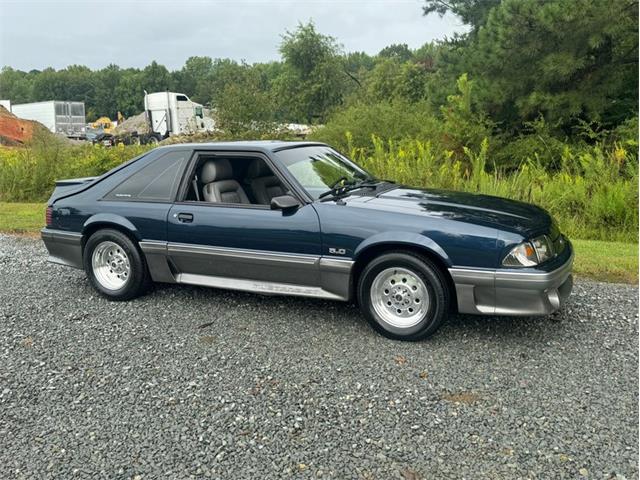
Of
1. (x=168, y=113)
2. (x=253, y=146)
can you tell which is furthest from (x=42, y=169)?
(x=168, y=113)

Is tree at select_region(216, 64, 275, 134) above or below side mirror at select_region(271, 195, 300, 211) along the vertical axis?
above

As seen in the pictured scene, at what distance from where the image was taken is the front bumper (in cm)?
380

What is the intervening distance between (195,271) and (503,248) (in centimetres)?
268

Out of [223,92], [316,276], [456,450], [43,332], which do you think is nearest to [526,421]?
[456,450]

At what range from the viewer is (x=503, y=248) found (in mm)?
3816

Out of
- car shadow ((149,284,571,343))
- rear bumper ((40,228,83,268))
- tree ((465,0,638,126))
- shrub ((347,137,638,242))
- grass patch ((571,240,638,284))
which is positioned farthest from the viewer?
tree ((465,0,638,126))

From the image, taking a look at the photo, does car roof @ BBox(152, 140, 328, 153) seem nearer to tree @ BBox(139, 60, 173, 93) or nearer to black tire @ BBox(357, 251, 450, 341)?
black tire @ BBox(357, 251, 450, 341)

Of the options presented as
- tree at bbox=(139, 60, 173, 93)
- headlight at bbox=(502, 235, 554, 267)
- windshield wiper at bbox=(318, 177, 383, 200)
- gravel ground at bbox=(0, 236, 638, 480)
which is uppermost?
tree at bbox=(139, 60, 173, 93)

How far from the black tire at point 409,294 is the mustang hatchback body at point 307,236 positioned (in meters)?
0.01

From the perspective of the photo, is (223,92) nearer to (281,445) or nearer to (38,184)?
(38,184)

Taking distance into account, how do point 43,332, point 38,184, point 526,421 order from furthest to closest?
point 38,184 → point 43,332 → point 526,421

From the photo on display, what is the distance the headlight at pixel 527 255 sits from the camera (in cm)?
383

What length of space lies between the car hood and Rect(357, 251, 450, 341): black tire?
405mm

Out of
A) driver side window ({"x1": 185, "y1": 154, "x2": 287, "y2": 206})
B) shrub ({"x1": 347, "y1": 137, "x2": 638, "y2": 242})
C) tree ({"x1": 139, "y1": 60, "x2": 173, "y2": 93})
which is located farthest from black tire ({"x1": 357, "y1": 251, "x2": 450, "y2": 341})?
tree ({"x1": 139, "y1": 60, "x2": 173, "y2": 93})
